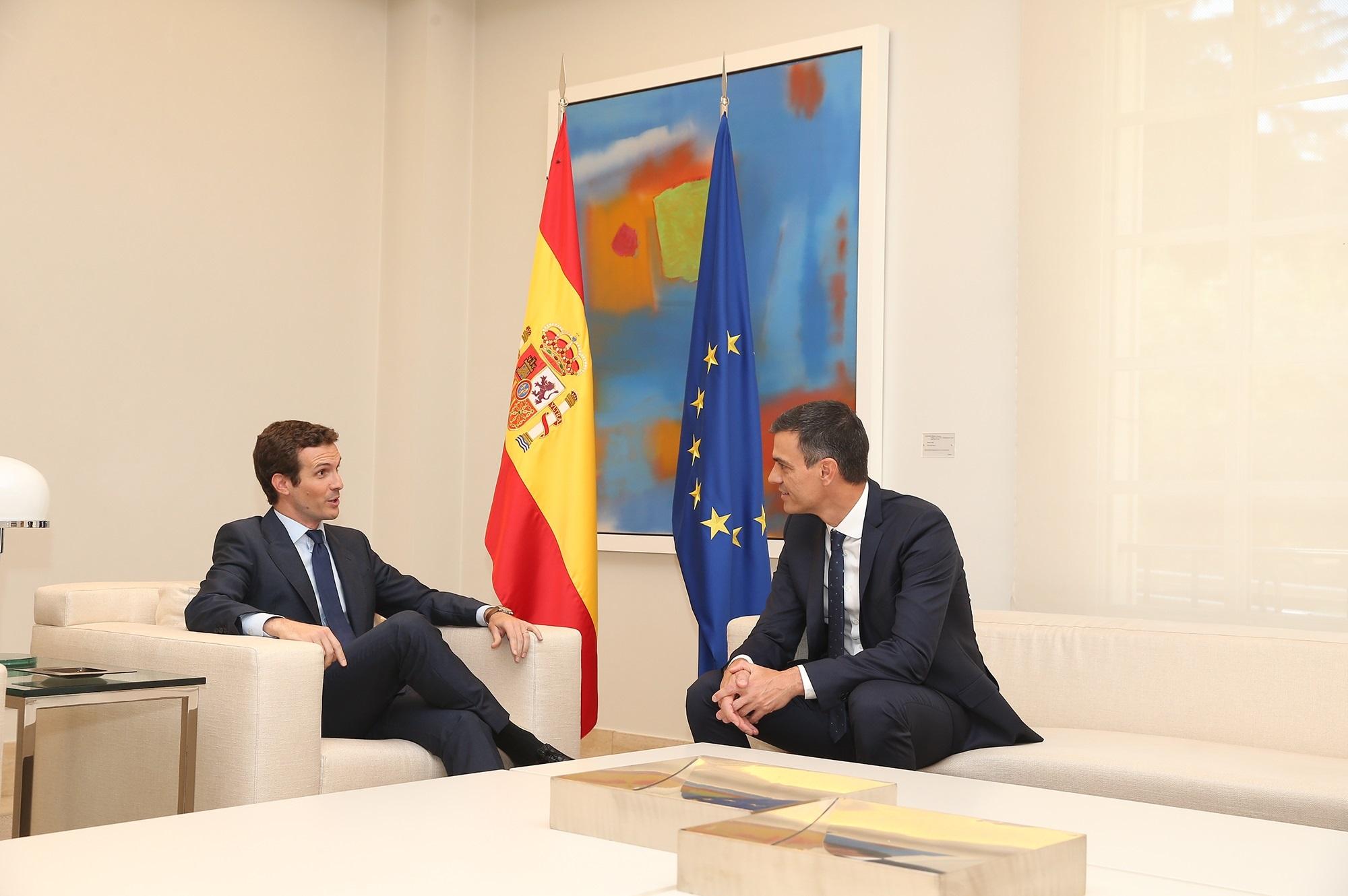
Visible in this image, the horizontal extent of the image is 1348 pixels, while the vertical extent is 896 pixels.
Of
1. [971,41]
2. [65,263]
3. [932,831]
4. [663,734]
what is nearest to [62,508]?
[65,263]

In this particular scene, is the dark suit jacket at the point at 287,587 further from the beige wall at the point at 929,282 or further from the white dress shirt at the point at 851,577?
the beige wall at the point at 929,282

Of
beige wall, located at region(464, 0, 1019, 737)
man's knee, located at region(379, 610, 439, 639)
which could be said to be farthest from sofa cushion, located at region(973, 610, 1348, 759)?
man's knee, located at region(379, 610, 439, 639)

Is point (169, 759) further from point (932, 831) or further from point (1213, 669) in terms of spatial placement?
point (1213, 669)

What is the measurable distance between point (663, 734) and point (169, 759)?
2273 millimetres

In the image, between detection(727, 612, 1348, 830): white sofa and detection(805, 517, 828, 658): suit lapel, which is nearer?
detection(727, 612, 1348, 830): white sofa

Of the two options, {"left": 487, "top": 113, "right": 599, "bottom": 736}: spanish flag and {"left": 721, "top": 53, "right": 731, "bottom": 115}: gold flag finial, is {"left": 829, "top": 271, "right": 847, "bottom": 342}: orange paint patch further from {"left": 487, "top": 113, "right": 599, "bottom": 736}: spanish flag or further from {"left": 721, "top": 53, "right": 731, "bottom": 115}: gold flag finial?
{"left": 487, "top": 113, "right": 599, "bottom": 736}: spanish flag

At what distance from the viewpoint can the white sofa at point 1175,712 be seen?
251cm

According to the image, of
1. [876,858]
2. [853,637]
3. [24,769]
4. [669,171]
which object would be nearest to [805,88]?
[669,171]

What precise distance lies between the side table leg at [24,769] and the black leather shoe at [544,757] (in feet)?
3.45

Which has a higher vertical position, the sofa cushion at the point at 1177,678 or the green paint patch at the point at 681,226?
the green paint patch at the point at 681,226

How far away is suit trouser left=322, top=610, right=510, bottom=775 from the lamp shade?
710 mm

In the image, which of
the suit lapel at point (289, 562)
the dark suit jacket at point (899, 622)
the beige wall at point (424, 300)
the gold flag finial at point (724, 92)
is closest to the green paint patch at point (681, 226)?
the gold flag finial at point (724, 92)

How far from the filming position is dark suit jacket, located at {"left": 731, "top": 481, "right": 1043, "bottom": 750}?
2799 millimetres

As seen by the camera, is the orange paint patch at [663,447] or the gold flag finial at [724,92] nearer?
the gold flag finial at [724,92]
